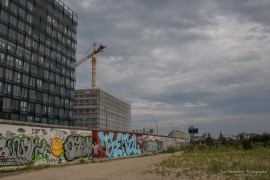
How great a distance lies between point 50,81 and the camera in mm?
86438

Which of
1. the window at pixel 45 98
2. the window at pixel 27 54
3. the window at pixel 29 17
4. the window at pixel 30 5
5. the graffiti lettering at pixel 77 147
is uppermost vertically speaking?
the window at pixel 30 5

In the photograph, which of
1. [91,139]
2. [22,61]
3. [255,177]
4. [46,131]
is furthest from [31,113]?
[255,177]

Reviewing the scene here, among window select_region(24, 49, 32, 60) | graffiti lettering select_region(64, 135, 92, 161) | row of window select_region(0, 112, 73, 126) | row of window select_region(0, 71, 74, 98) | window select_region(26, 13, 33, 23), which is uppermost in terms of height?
window select_region(26, 13, 33, 23)

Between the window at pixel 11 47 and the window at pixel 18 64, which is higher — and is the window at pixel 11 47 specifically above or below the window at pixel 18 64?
above

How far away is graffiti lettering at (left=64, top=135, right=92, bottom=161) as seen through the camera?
27.1m

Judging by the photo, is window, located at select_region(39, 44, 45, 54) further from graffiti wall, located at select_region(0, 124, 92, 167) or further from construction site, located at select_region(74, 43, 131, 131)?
graffiti wall, located at select_region(0, 124, 92, 167)

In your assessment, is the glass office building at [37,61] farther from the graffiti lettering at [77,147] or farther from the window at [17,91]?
the graffiti lettering at [77,147]

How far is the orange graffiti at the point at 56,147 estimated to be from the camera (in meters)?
25.1

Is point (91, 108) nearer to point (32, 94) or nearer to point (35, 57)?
→ point (35, 57)

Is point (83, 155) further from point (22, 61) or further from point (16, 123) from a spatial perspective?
point (22, 61)

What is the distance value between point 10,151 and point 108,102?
130 m

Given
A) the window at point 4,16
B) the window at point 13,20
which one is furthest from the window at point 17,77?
the window at point 4,16

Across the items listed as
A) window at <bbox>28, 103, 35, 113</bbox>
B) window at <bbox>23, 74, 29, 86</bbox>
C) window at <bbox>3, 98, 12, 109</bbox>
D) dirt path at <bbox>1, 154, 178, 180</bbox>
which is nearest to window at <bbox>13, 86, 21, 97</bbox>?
window at <bbox>3, 98, 12, 109</bbox>

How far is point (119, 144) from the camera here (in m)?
38.3
